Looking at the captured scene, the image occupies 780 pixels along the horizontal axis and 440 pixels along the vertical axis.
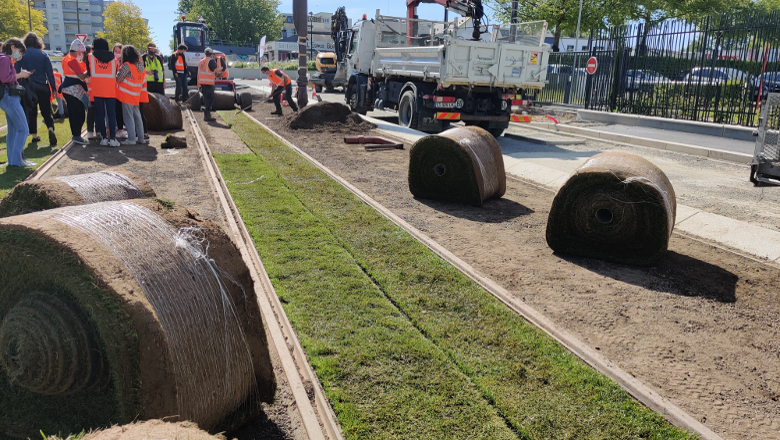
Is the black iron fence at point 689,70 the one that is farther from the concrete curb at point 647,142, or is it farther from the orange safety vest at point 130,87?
the orange safety vest at point 130,87

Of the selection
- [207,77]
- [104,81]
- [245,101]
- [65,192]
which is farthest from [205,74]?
[65,192]

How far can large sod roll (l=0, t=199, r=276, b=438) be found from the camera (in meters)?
2.25

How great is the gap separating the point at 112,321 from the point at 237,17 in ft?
272

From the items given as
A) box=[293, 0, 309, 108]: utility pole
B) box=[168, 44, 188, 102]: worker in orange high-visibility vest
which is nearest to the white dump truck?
box=[293, 0, 309, 108]: utility pole

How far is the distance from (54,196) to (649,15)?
42429 millimetres

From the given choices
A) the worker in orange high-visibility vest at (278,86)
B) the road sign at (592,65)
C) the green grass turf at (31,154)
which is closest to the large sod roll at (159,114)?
the green grass turf at (31,154)

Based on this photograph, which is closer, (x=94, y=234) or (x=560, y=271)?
(x=94, y=234)

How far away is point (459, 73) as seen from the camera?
13953 mm

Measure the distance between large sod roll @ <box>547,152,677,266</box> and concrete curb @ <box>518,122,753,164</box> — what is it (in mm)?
7184

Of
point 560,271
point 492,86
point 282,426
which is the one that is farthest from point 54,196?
point 492,86

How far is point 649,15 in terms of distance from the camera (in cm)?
3844

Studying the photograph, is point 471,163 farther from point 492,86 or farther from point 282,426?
point 492,86

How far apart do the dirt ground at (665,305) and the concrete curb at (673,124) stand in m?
9.99

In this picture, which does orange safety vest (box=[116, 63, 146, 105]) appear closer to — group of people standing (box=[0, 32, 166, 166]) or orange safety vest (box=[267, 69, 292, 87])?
group of people standing (box=[0, 32, 166, 166])
